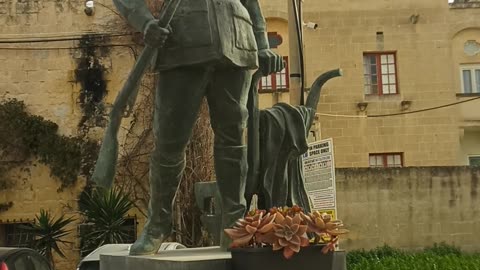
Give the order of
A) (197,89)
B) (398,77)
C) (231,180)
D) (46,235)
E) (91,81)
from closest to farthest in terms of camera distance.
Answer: (197,89)
(231,180)
(46,235)
(91,81)
(398,77)

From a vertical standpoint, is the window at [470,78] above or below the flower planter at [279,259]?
above

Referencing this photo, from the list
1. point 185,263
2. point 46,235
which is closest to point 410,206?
point 46,235

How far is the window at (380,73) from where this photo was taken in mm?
23062

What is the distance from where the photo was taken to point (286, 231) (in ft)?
11.3

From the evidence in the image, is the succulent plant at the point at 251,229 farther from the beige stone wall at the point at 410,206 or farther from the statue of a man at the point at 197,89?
the beige stone wall at the point at 410,206

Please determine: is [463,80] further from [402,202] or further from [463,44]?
[402,202]

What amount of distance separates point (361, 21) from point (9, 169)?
1178cm

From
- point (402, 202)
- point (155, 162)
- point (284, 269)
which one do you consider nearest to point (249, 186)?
point (155, 162)

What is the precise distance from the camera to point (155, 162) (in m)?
4.55

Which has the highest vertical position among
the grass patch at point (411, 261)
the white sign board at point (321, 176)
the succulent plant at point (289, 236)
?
the white sign board at point (321, 176)

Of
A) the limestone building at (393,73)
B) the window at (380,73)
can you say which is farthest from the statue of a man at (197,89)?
the window at (380,73)

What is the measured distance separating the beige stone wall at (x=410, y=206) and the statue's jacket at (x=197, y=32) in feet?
41.9

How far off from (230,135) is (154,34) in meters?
0.89

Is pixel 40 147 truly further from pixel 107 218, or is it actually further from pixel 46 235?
pixel 107 218
